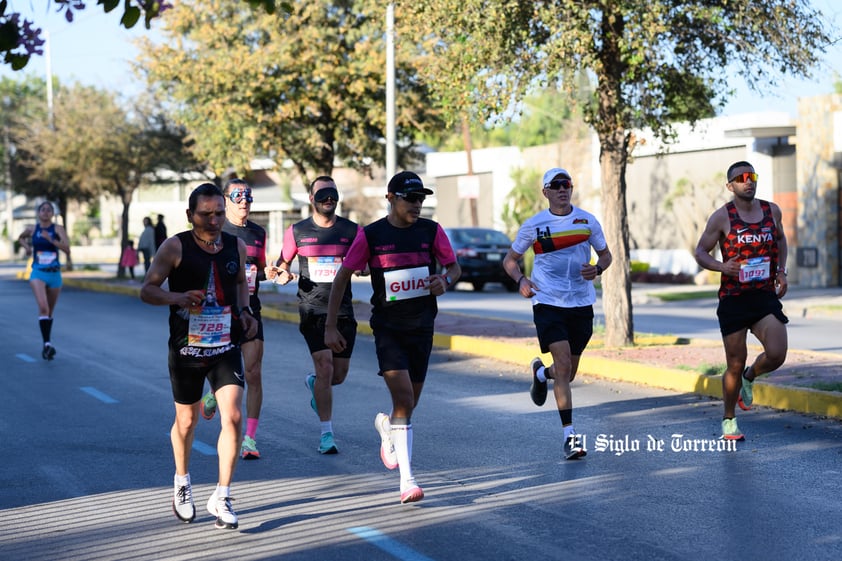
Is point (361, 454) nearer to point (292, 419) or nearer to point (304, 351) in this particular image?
point (292, 419)

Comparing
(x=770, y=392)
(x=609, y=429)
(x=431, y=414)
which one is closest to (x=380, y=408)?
(x=431, y=414)

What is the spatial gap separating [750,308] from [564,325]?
134 centimetres

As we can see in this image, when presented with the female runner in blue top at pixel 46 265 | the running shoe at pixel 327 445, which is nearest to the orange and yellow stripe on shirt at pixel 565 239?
the running shoe at pixel 327 445

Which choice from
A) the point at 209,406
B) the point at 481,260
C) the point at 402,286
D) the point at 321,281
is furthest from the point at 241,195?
the point at 481,260

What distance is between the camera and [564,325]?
8945mm

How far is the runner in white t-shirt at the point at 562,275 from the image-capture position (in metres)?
8.88

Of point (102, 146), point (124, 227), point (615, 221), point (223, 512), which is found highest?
point (102, 146)

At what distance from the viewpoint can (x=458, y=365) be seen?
→ 49.6 ft

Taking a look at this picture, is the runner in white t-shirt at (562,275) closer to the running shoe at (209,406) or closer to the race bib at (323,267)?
the race bib at (323,267)

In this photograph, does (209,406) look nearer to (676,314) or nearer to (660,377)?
(660,377)

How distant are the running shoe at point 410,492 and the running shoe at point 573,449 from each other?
170 centimetres

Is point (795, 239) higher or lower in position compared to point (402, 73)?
lower

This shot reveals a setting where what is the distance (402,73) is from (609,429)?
58.5ft

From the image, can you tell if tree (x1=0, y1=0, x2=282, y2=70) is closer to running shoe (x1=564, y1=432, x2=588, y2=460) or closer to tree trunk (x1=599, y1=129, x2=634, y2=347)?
running shoe (x1=564, y1=432, x2=588, y2=460)
